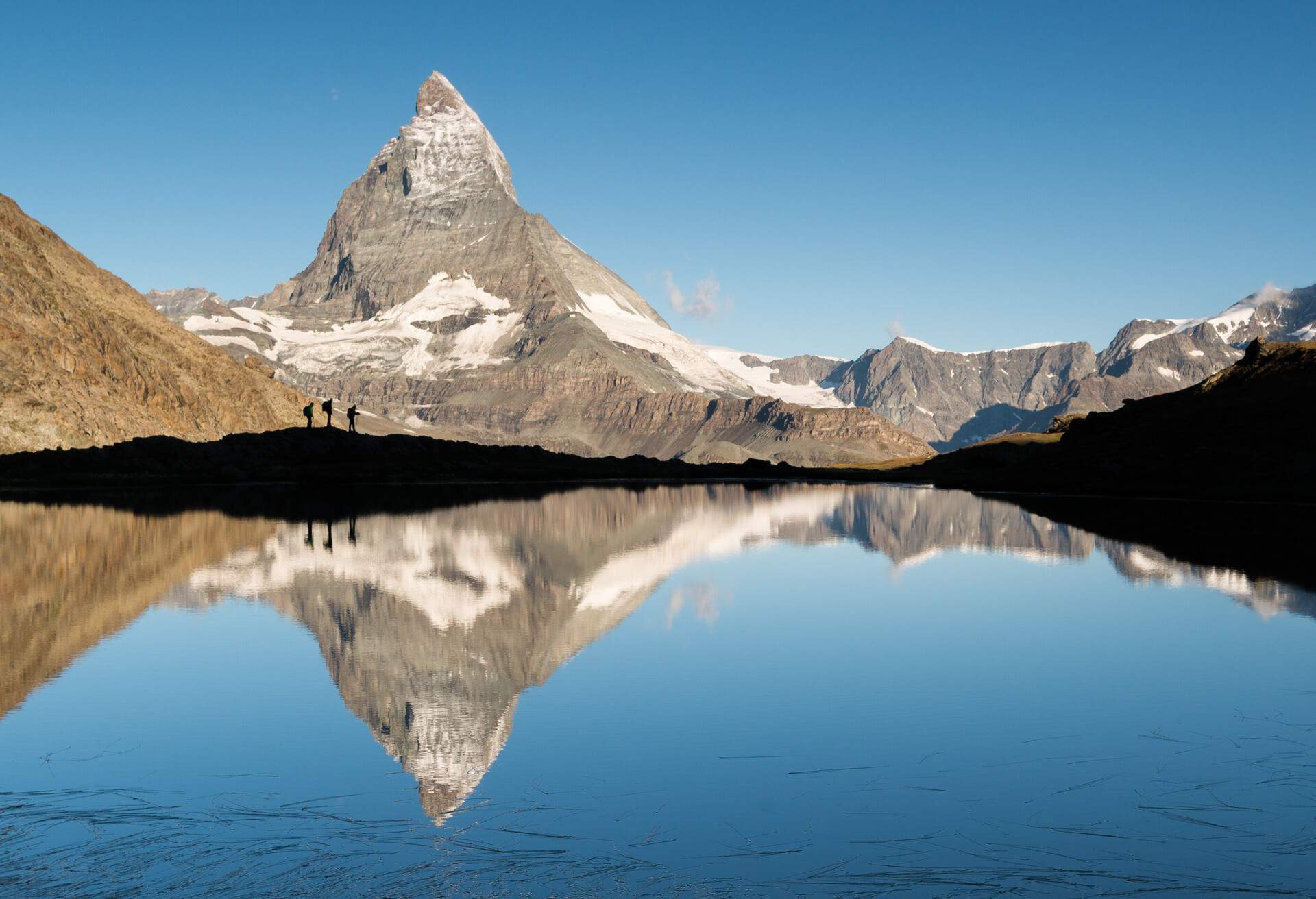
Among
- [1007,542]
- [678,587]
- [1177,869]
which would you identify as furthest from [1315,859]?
[1007,542]

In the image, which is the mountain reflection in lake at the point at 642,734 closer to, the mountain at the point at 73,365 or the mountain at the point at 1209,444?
the mountain at the point at 1209,444

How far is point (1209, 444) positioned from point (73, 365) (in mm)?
142930

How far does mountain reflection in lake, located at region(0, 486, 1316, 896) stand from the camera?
1312 cm

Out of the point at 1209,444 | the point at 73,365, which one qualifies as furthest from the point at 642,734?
the point at 73,365

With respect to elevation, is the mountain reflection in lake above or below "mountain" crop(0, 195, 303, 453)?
below

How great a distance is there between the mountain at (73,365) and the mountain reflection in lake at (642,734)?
374 ft

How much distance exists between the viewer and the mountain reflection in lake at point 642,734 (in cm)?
1312

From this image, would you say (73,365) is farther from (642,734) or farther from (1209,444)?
(642,734)

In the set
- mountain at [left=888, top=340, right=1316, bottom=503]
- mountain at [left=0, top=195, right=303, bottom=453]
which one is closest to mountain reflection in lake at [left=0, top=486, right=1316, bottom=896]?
mountain at [left=888, top=340, right=1316, bottom=503]

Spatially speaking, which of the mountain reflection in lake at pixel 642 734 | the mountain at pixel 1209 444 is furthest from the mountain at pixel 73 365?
the mountain at pixel 1209 444

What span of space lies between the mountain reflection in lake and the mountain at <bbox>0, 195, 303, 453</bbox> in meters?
114

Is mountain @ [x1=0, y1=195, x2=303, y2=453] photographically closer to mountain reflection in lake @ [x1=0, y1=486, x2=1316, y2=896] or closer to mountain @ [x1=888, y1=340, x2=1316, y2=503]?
mountain reflection in lake @ [x1=0, y1=486, x2=1316, y2=896]

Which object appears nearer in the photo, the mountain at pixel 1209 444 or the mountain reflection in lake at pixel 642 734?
the mountain reflection in lake at pixel 642 734

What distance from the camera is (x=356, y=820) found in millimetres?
14281
